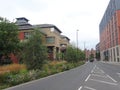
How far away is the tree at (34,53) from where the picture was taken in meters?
27.0

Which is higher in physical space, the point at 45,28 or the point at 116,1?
the point at 116,1

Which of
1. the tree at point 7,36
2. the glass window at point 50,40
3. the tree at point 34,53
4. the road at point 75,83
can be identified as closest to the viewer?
the road at point 75,83

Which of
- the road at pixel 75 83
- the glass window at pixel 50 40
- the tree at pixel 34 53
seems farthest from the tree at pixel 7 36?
the glass window at pixel 50 40

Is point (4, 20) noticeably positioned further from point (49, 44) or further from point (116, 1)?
point (116, 1)

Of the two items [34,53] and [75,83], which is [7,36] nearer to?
[34,53]

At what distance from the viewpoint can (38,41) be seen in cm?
2772

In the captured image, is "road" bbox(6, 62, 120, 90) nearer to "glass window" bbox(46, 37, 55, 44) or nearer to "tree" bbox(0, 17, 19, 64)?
"tree" bbox(0, 17, 19, 64)

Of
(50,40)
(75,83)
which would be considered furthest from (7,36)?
(50,40)

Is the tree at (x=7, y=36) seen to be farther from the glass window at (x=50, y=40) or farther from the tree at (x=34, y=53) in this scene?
the glass window at (x=50, y=40)

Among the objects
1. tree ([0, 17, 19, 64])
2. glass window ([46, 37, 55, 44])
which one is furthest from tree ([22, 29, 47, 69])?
glass window ([46, 37, 55, 44])

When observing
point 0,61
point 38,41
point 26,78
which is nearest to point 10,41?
point 0,61

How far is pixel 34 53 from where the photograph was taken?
27188 mm

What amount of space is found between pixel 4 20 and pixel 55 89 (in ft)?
96.4

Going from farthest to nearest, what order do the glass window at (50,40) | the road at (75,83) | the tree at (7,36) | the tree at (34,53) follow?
the glass window at (50,40) → the tree at (7,36) → the tree at (34,53) → the road at (75,83)
